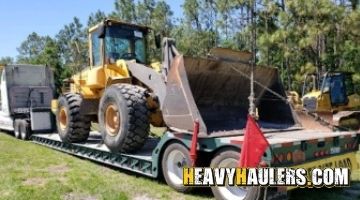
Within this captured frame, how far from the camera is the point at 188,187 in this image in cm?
670

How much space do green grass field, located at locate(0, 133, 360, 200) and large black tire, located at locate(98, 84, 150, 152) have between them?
59cm

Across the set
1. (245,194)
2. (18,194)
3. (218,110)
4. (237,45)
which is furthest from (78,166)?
(237,45)

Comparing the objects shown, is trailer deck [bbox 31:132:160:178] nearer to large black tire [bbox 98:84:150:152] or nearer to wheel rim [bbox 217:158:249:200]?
large black tire [bbox 98:84:150:152]

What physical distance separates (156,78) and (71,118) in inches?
119

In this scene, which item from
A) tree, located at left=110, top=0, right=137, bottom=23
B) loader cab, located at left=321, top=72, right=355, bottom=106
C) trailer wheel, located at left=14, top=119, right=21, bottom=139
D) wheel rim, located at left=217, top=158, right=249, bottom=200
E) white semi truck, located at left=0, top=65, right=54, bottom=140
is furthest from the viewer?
tree, located at left=110, top=0, right=137, bottom=23

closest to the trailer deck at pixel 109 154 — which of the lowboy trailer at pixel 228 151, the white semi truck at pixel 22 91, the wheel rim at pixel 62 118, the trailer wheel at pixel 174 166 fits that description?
the lowboy trailer at pixel 228 151

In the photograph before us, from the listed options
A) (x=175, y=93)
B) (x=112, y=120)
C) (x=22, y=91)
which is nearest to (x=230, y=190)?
(x=175, y=93)

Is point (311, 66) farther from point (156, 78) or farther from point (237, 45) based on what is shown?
point (156, 78)

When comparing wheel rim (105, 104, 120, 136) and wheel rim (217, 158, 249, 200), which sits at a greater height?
wheel rim (105, 104, 120, 136)

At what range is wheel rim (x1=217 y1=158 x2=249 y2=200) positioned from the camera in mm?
5965

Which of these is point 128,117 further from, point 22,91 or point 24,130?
point 22,91

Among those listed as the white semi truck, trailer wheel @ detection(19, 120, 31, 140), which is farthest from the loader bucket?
the white semi truck

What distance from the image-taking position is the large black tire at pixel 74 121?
10.1m

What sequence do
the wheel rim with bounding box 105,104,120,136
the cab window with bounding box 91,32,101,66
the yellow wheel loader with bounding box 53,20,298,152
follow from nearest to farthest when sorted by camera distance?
the yellow wheel loader with bounding box 53,20,298,152 < the wheel rim with bounding box 105,104,120,136 < the cab window with bounding box 91,32,101,66
